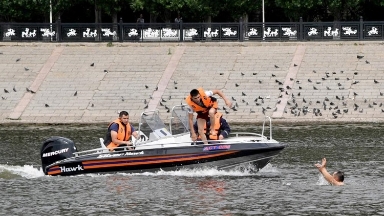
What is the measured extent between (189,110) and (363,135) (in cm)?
1226

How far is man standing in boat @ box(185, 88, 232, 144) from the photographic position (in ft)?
92.5

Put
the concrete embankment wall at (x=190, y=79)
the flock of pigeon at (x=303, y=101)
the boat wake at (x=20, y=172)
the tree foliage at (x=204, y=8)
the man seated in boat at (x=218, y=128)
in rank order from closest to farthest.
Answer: the man seated in boat at (x=218, y=128), the boat wake at (x=20, y=172), the flock of pigeon at (x=303, y=101), the concrete embankment wall at (x=190, y=79), the tree foliage at (x=204, y=8)

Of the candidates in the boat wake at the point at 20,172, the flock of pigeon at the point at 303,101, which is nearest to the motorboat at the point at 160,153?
the boat wake at the point at 20,172

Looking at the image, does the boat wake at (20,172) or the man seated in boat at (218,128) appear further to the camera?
the boat wake at (20,172)

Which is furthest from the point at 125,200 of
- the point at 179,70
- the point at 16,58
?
the point at 16,58

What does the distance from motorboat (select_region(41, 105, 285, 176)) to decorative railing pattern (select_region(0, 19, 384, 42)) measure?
93.6 feet

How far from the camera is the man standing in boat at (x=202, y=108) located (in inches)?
1110

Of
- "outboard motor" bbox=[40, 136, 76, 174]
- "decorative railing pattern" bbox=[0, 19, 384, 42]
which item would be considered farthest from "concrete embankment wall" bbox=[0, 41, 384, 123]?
"outboard motor" bbox=[40, 136, 76, 174]

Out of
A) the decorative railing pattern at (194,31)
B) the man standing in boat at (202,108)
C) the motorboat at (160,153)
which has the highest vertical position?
the decorative railing pattern at (194,31)

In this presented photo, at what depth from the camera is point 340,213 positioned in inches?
930

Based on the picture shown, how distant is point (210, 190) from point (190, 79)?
2537 centimetres

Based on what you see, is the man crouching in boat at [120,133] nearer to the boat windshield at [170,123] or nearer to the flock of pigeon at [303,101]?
the boat windshield at [170,123]

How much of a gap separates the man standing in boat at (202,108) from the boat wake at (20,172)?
4.61 m

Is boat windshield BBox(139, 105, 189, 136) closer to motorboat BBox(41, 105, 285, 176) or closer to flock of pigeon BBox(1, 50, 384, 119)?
motorboat BBox(41, 105, 285, 176)
